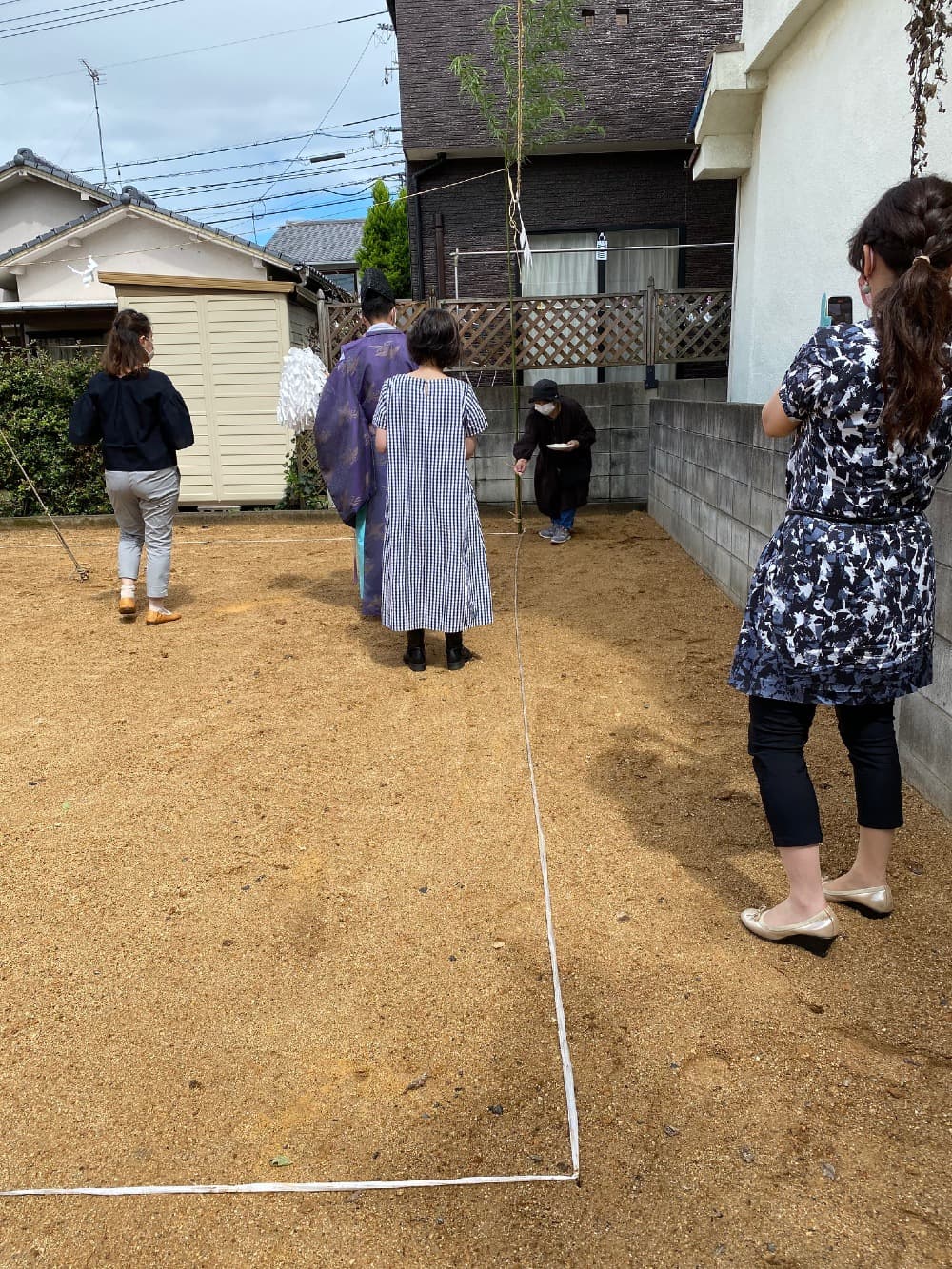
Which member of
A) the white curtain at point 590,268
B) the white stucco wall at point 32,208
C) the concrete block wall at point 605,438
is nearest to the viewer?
the concrete block wall at point 605,438

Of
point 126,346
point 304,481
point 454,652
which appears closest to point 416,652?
point 454,652

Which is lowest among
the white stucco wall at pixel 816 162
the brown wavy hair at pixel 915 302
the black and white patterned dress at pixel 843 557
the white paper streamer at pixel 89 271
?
the black and white patterned dress at pixel 843 557

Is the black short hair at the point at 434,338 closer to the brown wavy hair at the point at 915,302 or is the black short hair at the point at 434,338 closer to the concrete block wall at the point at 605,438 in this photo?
the brown wavy hair at the point at 915,302

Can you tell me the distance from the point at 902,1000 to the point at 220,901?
68.3 inches

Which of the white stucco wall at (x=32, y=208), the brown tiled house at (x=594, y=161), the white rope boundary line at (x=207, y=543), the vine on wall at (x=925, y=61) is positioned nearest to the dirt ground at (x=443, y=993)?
the vine on wall at (x=925, y=61)

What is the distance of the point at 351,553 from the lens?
7.69 metres

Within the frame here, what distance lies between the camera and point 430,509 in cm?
429

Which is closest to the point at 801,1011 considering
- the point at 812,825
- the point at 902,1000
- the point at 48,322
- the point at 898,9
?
the point at 902,1000

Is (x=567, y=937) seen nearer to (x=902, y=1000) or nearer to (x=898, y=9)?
(x=902, y=1000)

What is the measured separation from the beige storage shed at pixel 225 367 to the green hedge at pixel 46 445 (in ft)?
2.86

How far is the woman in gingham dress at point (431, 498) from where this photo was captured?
4.21 meters

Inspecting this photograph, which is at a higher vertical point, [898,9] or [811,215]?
[898,9]

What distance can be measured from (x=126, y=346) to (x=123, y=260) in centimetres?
1055

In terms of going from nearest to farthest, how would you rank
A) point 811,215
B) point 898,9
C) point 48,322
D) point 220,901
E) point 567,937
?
point 567,937, point 220,901, point 898,9, point 811,215, point 48,322
